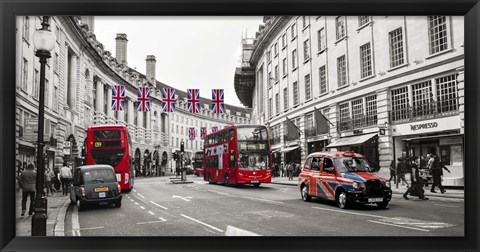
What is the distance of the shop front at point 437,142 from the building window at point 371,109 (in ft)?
1.80

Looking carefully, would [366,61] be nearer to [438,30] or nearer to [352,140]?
[352,140]

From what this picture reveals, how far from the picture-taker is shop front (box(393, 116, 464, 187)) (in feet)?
21.1

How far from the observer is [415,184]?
793 cm

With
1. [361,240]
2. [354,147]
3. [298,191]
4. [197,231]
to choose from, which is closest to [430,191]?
[354,147]

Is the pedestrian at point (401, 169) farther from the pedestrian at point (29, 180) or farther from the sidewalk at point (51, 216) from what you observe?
the pedestrian at point (29, 180)

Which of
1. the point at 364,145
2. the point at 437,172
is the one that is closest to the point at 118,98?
the point at 364,145

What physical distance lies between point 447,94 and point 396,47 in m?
1.52

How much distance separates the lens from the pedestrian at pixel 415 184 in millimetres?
7346

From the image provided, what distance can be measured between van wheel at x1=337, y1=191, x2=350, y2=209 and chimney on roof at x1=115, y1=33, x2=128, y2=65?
5.62 meters

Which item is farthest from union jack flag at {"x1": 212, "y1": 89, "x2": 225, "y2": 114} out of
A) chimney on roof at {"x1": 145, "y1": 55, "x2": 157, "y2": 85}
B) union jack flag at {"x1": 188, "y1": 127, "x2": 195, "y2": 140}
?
chimney on roof at {"x1": 145, "y1": 55, "x2": 157, "y2": 85}

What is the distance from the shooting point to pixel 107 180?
822cm

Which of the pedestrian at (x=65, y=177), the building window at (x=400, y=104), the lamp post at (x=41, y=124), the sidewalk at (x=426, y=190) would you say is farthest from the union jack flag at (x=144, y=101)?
the sidewalk at (x=426, y=190)

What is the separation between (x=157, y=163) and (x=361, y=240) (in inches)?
191

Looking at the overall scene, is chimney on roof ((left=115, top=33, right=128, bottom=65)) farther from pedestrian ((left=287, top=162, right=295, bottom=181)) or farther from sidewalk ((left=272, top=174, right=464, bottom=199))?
pedestrian ((left=287, top=162, right=295, bottom=181))
